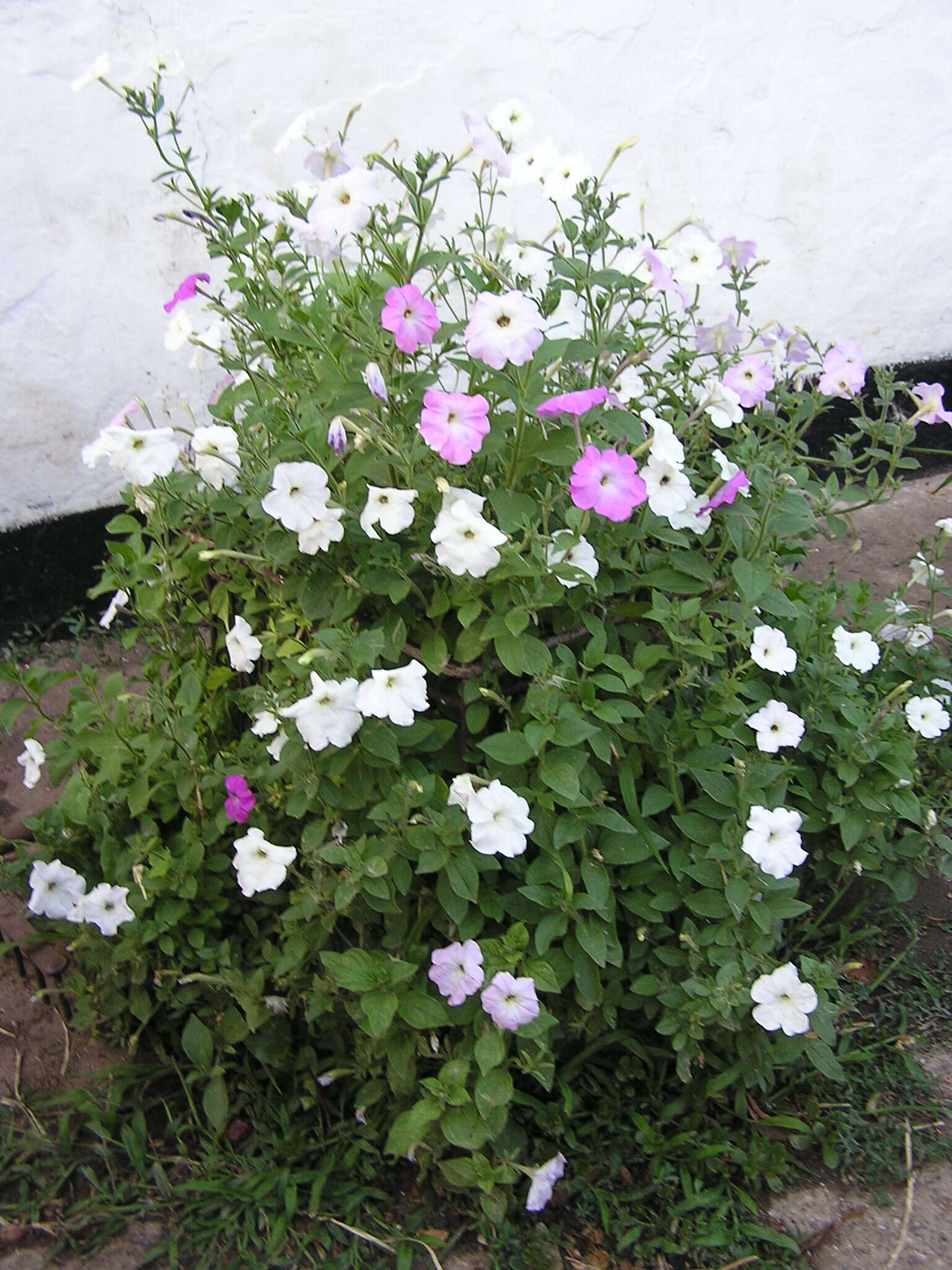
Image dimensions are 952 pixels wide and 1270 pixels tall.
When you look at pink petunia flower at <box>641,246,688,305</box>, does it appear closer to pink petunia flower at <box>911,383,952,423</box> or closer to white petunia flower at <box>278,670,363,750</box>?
pink petunia flower at <box>911,383,952,423</box>

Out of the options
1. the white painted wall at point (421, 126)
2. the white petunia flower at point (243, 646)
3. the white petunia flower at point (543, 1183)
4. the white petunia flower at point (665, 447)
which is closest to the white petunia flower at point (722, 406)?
the white petunia flower at point (665, 447)

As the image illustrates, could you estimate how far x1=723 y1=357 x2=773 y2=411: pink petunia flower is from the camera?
1933 millimetres

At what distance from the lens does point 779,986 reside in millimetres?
1690

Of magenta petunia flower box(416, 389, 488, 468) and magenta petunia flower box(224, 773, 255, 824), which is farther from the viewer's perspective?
magenta petunia flower box(224, 773, 255, 824)

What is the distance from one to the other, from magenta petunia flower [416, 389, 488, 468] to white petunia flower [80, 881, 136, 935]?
1.02 metres

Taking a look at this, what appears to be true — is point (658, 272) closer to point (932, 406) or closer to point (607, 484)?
point (607, 484)

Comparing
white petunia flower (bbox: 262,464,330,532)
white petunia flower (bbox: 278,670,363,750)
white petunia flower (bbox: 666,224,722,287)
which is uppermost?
white petunia flower (bbox: 666,224,722,287)

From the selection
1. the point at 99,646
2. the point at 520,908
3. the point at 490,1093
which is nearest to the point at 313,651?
the point at 520,908

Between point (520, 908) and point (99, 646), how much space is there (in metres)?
2.05

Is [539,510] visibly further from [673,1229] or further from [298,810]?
[673,1229]

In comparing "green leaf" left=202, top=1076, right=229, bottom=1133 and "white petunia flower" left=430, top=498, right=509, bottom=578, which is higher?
"white petunia flower" left=430, top=498, right=509, bottom=578

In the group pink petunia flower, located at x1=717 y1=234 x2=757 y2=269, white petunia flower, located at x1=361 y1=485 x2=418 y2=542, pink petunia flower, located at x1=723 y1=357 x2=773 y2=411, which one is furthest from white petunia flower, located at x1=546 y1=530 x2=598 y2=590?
pink petunia flower, located at x1=717 y1=234 x2=757 y2=269

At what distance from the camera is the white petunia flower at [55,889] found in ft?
6.46

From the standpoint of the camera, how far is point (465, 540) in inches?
60.4
